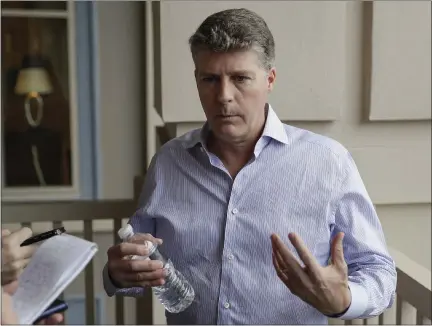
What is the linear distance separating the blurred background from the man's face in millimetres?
199

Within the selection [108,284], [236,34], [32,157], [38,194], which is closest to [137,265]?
[108,284]

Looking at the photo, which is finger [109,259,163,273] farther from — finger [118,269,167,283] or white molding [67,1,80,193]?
white molding [67,1,80,193]

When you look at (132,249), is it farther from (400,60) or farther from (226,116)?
(400,60)

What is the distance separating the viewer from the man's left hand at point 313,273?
2.15ft

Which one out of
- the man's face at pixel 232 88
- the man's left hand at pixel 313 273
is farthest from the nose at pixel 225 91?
the man's left hand at pixel 313 273

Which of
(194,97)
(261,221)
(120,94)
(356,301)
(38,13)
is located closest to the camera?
(356,301)

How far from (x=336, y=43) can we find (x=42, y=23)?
0.62 m

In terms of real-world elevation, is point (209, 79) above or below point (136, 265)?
above

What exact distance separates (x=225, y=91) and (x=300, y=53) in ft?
1.00

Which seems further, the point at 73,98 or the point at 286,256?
the point at 73,98

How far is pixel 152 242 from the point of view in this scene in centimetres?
77

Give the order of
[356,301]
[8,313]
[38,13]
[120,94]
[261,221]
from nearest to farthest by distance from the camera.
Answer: [8,313] < [356,301] < [261,221] < [38,13] < [120,94]

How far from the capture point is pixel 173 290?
0.88m

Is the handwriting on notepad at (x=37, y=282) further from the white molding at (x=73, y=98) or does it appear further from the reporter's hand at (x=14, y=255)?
the white molding at (x=73, y=98)
